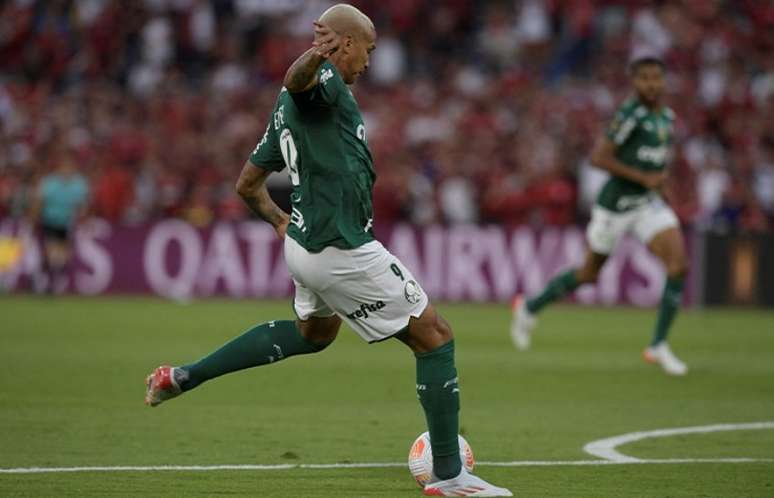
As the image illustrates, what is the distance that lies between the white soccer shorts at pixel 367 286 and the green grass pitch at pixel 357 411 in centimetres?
83

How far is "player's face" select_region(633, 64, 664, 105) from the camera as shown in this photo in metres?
13.1

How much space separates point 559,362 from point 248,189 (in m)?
6.79

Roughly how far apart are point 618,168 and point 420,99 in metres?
12.2

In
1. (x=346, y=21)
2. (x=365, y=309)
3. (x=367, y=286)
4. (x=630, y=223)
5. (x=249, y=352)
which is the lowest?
(x=249, y=352)

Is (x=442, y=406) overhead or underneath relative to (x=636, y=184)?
underneath

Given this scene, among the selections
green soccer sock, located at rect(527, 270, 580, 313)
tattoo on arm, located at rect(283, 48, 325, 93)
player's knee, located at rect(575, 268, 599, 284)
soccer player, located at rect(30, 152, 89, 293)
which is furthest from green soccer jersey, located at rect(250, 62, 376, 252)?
soccer player, located at rect(30, 152, 89, 293)

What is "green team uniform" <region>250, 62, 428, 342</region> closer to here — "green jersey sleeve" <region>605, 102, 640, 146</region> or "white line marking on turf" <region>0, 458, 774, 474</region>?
"white line marking on turf" <region>0, 458, 774, 474</region>

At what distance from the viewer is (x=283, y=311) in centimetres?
1941

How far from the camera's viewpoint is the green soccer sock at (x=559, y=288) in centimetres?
1423

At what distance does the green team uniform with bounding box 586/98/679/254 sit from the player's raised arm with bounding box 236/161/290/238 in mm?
6238

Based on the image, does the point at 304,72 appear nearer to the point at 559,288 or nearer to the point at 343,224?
the point at 343,224

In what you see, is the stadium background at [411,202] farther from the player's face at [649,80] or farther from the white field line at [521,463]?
the player's face at [649,80]

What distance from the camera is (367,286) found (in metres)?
6.88

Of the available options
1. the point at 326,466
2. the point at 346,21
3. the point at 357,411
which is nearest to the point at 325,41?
the point at 346,21
